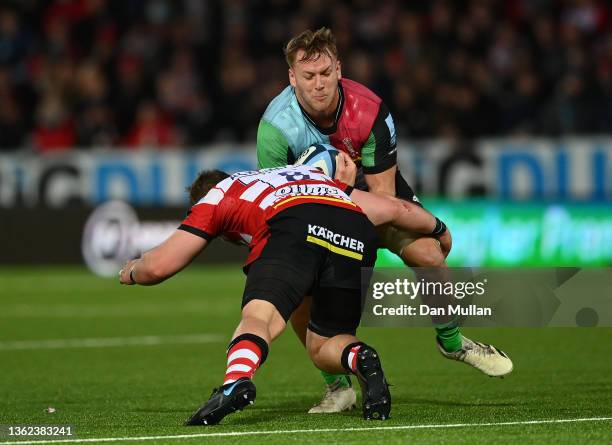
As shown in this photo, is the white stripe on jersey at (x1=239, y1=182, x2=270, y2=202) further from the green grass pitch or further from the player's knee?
the player's knee

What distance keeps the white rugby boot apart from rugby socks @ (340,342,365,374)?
4.54 ft

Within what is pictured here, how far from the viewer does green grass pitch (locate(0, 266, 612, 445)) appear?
6.59 m

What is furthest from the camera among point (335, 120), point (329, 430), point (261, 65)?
point (261, 65)

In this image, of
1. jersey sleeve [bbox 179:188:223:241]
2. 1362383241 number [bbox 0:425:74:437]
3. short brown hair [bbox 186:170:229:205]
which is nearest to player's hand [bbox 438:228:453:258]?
short brown hair [bbox 186:170:229:205]

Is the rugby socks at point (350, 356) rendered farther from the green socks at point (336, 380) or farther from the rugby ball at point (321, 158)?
the rugby ball at point (321, 158)

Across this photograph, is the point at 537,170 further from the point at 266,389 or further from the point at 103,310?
the point at 266,389

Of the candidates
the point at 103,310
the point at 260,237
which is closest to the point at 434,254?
the point at 260,237

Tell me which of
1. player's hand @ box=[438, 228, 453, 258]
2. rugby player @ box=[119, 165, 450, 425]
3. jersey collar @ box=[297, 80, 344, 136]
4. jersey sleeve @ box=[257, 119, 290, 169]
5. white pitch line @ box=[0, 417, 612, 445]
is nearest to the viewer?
white pitch line @ box=[0, 417, 612, 445]

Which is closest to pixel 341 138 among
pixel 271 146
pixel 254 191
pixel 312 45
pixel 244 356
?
pixel 271 146

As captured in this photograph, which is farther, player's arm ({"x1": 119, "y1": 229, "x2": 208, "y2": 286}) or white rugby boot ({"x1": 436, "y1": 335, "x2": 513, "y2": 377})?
white rugby boot ({"x1": 436, "y1": 335, "x2": 513, "y2": 377})

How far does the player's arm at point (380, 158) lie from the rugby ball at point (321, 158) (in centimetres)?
32

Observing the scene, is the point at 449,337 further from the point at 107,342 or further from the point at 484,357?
the point at 107,342

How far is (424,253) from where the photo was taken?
812cm

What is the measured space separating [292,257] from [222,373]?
332 centimetres
